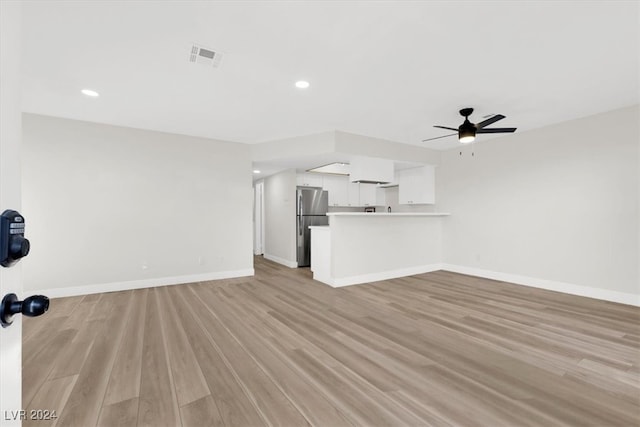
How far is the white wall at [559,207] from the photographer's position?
370 centimetres

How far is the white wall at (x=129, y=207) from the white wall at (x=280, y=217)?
1164 millimetres

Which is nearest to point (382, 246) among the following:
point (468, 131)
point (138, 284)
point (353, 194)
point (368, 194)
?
point (468, 131)

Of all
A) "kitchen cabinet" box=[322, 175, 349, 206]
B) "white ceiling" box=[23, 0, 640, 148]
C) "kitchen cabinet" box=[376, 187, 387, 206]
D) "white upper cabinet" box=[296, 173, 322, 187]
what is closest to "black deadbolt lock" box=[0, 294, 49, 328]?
"white ceiling" box=[23, 0, 640, 148]

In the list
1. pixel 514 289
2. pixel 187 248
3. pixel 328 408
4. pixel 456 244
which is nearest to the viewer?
pixel 328 408

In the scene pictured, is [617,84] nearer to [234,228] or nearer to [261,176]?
[234,228]

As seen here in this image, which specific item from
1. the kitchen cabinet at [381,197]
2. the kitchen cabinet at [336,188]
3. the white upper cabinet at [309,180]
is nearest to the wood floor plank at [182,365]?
the white upper cabinet at [309,180]

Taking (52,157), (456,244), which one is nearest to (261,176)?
(52,157)

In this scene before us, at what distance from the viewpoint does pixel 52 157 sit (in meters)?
3.91

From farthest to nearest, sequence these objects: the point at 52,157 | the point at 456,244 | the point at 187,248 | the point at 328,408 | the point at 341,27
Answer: the point at 456,244, the point at 187,248, the point at 52,157, the point at 341,27, the point at 328,408

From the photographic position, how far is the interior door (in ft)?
1.87

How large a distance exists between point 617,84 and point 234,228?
18.3 feet

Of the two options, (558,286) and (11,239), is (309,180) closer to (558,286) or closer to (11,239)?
(558,286)

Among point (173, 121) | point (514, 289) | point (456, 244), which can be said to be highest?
point (173, 121)

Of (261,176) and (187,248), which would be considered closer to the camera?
(187,248)
